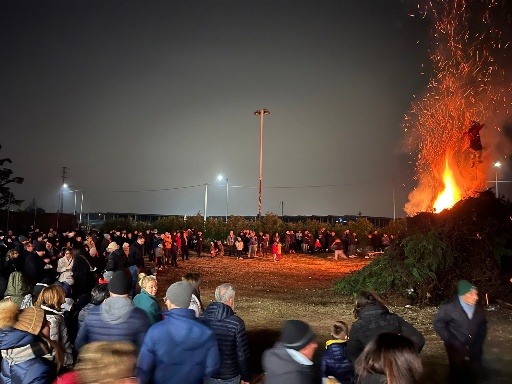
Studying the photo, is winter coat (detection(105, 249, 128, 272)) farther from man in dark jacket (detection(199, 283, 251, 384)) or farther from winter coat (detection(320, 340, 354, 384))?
winter coat (detection(320, 340, 354, 384))

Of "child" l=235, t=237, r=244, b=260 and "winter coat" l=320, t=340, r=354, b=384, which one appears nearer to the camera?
"winter coat" l=320, t=340, r=354, b=384

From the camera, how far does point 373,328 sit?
4.35 meters

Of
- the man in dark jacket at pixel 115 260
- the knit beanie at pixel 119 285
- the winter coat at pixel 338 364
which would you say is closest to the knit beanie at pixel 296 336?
the winter coat at pixel 338 364

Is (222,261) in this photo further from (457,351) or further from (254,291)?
(457,351)

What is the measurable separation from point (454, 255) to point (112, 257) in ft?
30.6

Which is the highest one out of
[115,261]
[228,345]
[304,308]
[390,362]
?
[390,362]

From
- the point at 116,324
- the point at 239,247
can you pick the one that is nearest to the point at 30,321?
the point at 116,324

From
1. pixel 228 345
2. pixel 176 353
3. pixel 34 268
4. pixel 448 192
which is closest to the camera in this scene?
pixel 176 353

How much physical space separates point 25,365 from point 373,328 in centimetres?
315

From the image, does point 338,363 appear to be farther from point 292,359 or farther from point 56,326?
point 56,326

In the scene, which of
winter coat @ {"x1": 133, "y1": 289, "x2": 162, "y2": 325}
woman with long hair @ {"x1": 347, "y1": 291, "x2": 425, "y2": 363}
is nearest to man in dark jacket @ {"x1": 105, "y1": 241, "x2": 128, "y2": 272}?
winter coat @ {"x1": 133, "y1": 289, "x2": 162, "y2": 325}

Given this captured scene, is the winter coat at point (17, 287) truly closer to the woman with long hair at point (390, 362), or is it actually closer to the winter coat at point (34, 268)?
the winter coat at point (34, 268)

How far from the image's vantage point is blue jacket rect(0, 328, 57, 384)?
12.0ft

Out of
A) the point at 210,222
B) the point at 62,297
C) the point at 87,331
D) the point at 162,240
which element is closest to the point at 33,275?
the point at 62,297
